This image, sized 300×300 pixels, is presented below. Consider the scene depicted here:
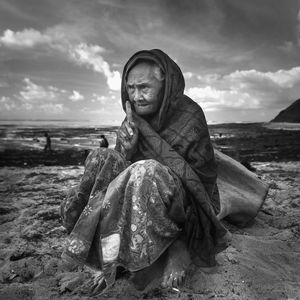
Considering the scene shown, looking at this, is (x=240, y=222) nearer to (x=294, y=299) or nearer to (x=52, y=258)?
(x=294, y=299)

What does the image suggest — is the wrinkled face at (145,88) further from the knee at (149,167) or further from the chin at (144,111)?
the knee at (149,167)

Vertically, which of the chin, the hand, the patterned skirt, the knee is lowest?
the patterned skirt

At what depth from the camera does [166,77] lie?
2.79 meters

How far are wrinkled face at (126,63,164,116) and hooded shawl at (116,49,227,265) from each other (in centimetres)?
7

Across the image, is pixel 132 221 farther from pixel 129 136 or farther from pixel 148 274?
pixel 129 136

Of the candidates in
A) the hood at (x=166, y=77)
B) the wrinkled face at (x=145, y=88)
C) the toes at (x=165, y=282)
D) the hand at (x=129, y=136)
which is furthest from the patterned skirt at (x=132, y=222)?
the wrinkled face at (x=145, y=88)

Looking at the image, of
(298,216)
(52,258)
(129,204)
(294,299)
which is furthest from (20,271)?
(298,216)

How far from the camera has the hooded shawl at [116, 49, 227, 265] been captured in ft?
8.65

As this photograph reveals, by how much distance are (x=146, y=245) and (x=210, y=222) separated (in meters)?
0.65

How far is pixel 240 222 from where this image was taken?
450cm

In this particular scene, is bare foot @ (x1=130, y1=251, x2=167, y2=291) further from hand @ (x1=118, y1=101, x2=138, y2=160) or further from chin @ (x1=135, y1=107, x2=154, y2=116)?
chin @ (x1=135, y1=107, x2=154, y2=116)

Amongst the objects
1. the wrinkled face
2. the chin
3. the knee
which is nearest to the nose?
the wrinkled face

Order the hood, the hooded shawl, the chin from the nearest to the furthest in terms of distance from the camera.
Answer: the hooded shawl < the hood < the chin

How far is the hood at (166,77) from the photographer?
2.79m
